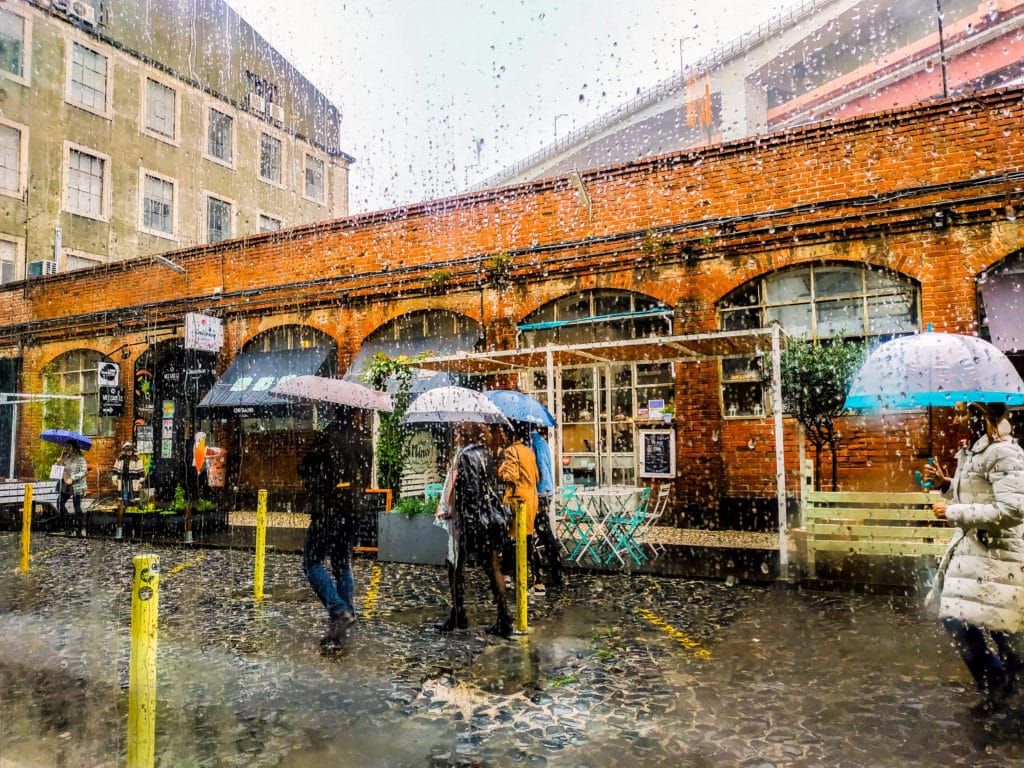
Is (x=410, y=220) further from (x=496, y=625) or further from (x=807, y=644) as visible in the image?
(x=807, y=644)

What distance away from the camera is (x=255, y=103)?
28.9 m

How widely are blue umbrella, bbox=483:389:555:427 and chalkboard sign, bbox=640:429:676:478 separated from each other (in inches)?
133

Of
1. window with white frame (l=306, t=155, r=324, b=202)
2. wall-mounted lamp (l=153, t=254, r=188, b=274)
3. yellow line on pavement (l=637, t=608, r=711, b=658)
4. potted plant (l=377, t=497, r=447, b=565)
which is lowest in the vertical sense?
yellow line on pavement (l=637, t=608, r=711, b=658)

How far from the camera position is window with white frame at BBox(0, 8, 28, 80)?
21500 mm

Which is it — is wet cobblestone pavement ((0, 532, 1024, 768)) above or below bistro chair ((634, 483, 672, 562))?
below

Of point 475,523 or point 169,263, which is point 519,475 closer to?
point 475,523

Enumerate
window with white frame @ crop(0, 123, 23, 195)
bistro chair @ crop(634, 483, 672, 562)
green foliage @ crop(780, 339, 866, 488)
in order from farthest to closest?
1. window with white frame @ crop(0, 123, 23, 195)
2. bistro chair @ crop(634, 483, 672, 562)
3. green foliage @ crop(780, 339, 866, 488)

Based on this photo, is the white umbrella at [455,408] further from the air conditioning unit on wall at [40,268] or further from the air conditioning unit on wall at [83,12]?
the air conditioning unit on wall at [83,12]

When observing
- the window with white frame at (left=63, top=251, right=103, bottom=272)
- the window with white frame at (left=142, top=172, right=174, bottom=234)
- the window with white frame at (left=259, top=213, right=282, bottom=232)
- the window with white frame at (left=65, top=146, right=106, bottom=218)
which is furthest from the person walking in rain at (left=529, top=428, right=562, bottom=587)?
the window with white frame at (left=259, top=213, right=282, bottom=232)

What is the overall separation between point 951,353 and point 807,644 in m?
2.80

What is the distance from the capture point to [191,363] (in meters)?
16.4

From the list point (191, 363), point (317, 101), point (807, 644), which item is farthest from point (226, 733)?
point (317, 101)

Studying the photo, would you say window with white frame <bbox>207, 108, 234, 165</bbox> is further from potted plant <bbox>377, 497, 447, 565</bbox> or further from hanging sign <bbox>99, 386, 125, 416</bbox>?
potted plant <bbox>377, 497, 447, 565</bbox>

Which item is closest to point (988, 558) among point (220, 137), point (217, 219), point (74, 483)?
point (74, 483)
